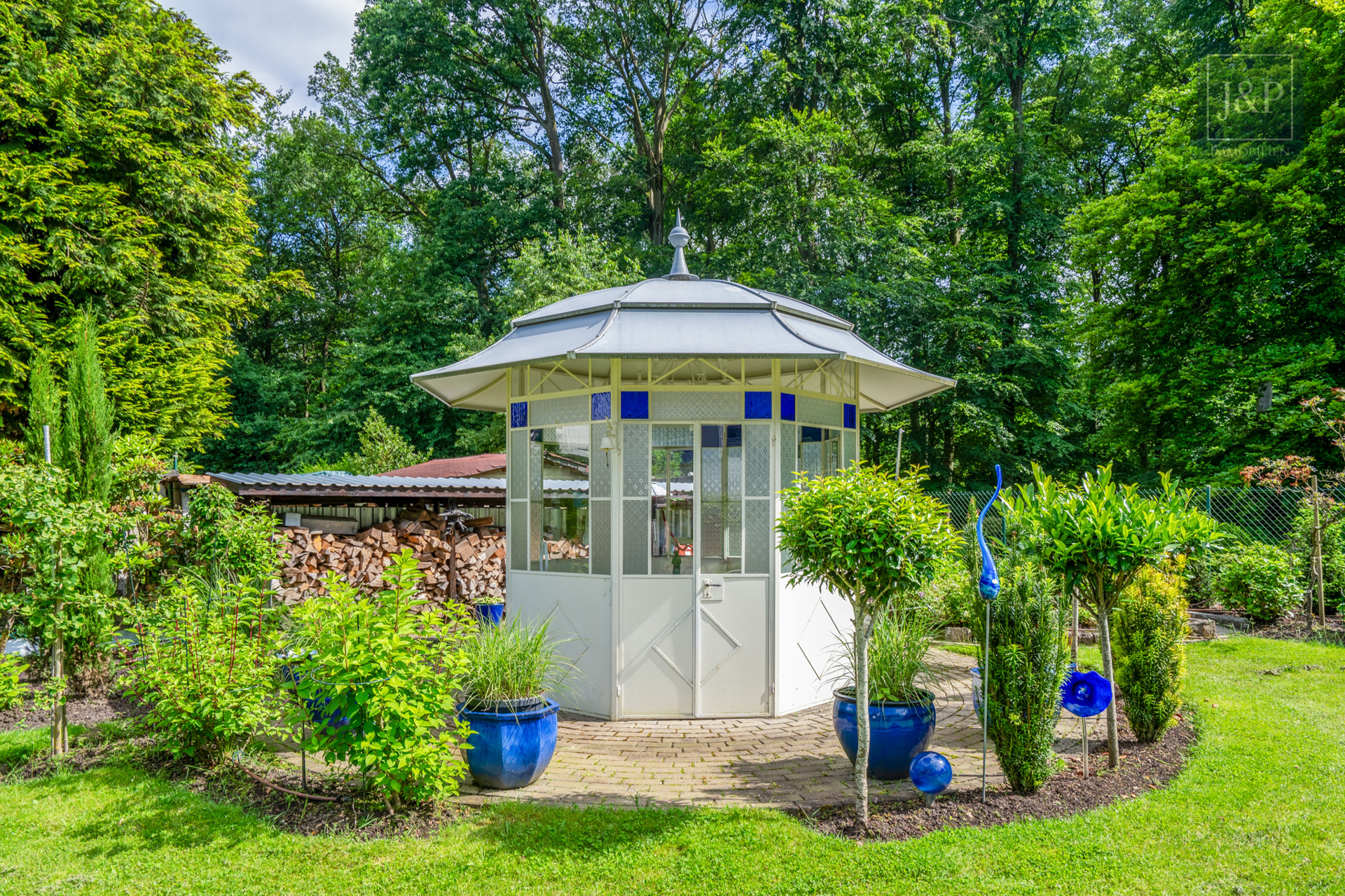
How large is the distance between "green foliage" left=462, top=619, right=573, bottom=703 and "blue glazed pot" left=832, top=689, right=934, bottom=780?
6.56 feet

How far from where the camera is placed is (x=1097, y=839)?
4023 mm

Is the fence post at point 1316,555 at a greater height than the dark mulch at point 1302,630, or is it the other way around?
the fence post at point 1316,555

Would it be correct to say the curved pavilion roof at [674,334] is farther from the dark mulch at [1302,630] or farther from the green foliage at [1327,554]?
the green foliage at [1327,554]

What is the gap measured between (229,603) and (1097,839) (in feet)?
17.8

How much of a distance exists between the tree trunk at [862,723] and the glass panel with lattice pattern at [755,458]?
224 cm

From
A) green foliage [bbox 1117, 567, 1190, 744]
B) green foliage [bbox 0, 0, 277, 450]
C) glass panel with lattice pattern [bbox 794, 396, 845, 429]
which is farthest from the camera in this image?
green foliage [bbox 0, 0, 277, 450]

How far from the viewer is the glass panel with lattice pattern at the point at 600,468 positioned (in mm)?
6668

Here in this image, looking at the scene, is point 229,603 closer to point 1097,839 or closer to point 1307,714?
point 1097,839

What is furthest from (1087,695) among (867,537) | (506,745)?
(506,745)

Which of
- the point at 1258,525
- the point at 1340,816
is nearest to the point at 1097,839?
the point at 1340,816

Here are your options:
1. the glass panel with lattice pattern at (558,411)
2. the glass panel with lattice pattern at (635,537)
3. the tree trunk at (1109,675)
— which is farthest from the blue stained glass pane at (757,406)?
the tree trunk at (1109,675)

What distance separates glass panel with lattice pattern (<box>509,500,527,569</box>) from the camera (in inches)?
290

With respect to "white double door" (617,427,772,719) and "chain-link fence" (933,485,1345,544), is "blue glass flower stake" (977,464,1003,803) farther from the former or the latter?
"chain-link fence" (933,485,1345,544)

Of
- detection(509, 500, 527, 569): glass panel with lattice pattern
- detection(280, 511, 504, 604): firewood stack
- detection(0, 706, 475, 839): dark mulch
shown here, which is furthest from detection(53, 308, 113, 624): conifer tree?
detection(509, 500, 527, 569): glass panel with lattice pattern
